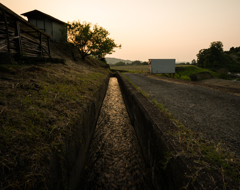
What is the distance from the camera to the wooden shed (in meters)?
18.6

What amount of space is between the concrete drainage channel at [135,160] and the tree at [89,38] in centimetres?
1901

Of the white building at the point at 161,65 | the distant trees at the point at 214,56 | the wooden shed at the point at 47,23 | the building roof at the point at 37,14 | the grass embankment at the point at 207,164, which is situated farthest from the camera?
the distant trees at the point at 214,56

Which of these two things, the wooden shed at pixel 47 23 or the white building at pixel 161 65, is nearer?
the wooden shed at pixel 47 23

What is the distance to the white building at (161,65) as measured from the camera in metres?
25.3

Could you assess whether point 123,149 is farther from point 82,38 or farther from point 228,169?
point 82,38

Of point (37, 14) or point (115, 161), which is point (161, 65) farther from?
point (115, 161)

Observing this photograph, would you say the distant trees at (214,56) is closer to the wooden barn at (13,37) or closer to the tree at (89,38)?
the tree at (89,38)

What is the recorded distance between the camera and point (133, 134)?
358cm

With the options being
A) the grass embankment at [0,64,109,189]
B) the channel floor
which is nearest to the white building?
the channel floor

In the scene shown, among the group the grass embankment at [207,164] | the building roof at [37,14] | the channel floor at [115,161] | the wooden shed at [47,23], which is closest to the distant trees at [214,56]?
the wooden shed at [47,23]

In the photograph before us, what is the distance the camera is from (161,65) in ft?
83.9

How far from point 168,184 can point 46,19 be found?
81.4 feet

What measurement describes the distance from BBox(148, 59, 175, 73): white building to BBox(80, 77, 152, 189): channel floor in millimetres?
23148

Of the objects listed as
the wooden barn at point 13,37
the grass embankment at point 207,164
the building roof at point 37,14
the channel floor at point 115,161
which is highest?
the building roof at point 37,14
